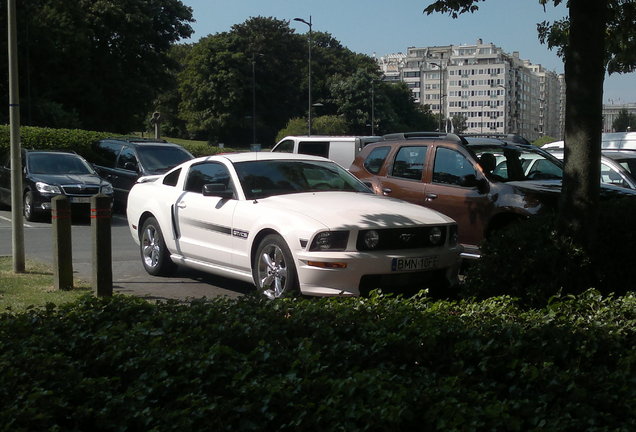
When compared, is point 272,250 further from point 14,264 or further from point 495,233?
point 14,264

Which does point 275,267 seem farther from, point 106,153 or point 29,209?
point 106,153

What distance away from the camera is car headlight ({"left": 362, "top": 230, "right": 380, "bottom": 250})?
26.8 feet

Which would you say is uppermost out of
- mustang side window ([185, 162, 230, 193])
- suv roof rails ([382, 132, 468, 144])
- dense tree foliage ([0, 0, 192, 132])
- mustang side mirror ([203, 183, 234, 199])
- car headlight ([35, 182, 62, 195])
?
dense tree foliage ([0, 0, 192, 132])

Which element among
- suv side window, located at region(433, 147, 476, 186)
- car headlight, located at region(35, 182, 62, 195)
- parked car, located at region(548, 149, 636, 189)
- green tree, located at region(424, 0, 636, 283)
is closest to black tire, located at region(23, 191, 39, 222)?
car headlight, located at region(35, 182, 62, 195)

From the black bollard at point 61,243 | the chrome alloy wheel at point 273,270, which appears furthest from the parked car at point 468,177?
the black bollard at point 61,243

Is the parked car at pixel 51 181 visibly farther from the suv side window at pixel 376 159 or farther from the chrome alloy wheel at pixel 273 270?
the chrome alloy wheel at pixel 273 270

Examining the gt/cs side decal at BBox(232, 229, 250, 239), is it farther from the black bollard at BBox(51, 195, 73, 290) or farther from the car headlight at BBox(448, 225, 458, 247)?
the car headlight at BBox(448, 225, 458, 247)

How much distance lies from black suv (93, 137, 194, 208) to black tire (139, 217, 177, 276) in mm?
9000

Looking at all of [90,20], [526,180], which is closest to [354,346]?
[526,180]

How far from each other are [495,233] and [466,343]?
3311 millimetres

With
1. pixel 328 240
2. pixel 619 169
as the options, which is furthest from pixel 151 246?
pixel 619 169

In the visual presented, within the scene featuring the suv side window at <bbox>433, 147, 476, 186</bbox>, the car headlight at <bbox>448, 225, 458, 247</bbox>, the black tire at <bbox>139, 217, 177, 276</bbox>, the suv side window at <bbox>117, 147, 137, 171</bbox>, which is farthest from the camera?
the suv side window at <bbox>117, 147, 137, 171</bbox>

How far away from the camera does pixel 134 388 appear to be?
11.8 ft

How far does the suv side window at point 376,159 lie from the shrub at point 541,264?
4.70 m
